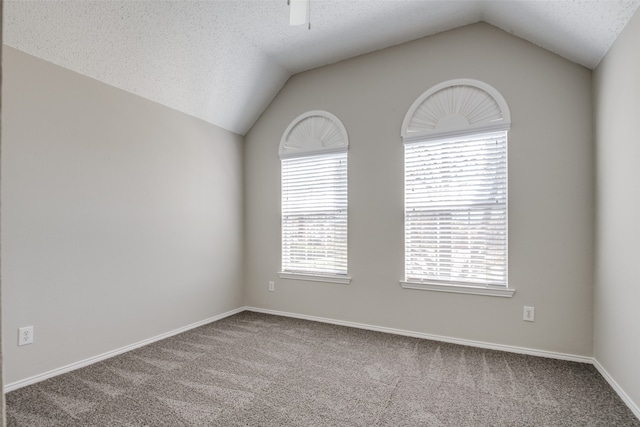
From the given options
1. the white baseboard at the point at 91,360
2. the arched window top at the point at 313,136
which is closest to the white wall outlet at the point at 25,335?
the white baseboard at the point at 91,360

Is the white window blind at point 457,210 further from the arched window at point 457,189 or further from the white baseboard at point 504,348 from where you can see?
the white baseboard at point 504,348

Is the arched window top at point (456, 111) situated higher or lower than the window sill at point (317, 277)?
higher

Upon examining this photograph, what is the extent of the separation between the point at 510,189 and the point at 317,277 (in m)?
2.07

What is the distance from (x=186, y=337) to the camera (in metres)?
3.49

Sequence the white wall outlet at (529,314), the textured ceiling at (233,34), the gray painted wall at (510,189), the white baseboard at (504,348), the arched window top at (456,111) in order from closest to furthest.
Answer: the white baseboard at (504,348)
the textured ceiling at (233,34)
the gray painted wall at (510,189)
the white wall outlet at (529,314)
the arched window top at (456,111)

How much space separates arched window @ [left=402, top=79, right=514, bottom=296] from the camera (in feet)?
10.3

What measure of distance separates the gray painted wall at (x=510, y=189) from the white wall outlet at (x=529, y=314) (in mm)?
34

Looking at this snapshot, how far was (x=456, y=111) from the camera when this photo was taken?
327 centimetres

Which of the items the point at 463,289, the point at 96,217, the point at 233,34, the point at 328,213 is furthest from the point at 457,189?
the point at 96,217

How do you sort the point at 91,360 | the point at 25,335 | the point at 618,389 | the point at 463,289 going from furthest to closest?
the point at 463,289 → the point at 91,360 → the point at 25,335 → the point at 618,389

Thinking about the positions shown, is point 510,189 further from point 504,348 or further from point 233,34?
point 233,34

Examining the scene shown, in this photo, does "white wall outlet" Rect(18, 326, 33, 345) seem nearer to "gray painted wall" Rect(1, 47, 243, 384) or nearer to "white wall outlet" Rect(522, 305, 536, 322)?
"gray painted wall" Rect(1, 47, 243, 384)

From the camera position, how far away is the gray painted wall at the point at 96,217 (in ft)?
8.18

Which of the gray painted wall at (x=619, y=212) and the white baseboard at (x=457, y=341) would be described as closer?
the gray painted wall at (x=619, y=212)
